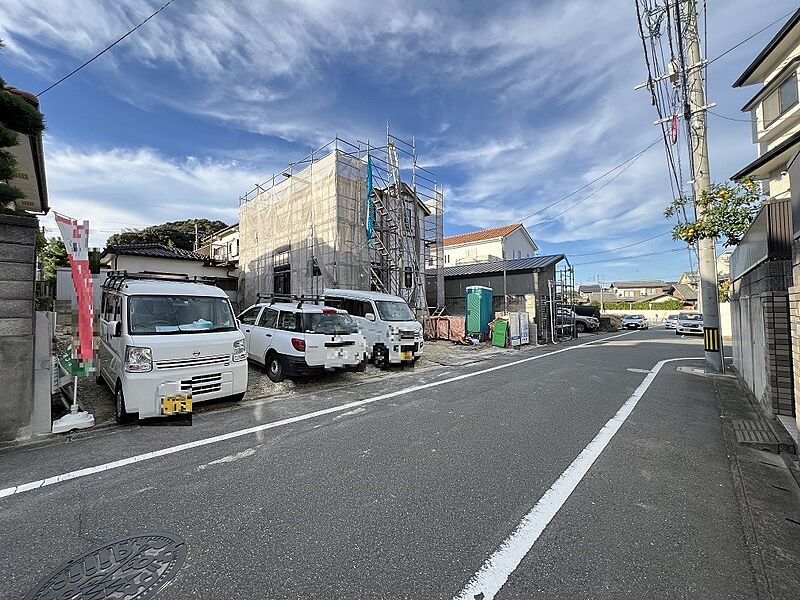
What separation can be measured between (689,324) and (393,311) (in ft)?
69.3

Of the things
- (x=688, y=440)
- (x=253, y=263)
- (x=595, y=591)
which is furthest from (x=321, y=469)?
(x=253, y=263)

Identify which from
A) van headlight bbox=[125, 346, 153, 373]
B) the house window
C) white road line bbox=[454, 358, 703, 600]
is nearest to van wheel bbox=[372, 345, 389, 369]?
van headlight bbox=[125, 346, 153, 373]

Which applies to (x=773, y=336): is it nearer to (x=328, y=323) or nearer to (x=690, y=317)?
(x=328, y=323)

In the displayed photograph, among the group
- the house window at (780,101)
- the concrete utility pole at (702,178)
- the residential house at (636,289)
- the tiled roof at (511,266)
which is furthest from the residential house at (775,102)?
the residential house at (636,289)

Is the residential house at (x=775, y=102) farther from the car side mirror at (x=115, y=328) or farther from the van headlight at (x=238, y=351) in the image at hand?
the car side mirror at (x=115, y=328)

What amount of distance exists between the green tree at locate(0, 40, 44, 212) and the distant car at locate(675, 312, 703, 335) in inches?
1121

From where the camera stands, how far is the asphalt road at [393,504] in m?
2.20

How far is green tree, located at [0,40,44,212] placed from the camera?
4430mm

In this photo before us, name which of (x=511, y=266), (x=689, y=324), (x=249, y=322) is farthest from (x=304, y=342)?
(x=689, y=324)

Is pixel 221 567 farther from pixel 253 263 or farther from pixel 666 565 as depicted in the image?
pixel 253 263

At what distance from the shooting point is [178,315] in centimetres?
591

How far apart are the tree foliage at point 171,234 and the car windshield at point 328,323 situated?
3026 centimetres

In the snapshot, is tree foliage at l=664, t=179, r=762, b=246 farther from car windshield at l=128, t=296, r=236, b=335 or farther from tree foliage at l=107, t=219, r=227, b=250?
tree foliage at l=107, t=219, r=227, b=250

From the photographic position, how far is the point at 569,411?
19.2 ft
